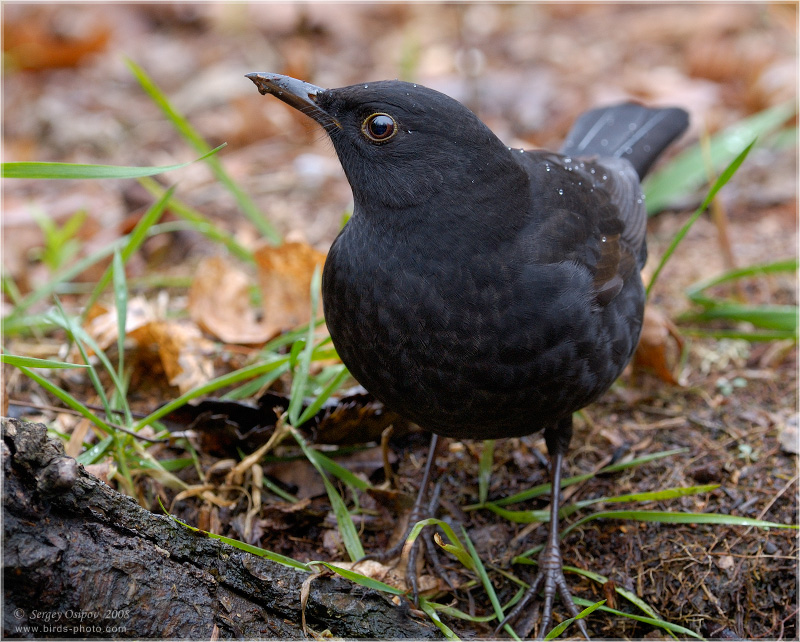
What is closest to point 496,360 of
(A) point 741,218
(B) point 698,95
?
(A) point 741,218

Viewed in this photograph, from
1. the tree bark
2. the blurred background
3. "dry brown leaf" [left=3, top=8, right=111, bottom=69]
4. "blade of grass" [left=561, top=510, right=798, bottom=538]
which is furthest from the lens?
"dry brown leaf" [left=3, top=8, right=111, bottom=69]

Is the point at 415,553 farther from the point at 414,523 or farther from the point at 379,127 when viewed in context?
the point at 379,127

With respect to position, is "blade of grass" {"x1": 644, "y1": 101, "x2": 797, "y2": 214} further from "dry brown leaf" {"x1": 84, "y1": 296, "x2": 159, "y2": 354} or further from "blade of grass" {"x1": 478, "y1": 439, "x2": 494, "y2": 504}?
"dry brown leaf" {"x1": 84, "y1": 296, "x2": 159, "y2": 354}

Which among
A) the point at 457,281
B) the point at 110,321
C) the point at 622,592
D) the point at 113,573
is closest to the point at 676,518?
the point at 622,592

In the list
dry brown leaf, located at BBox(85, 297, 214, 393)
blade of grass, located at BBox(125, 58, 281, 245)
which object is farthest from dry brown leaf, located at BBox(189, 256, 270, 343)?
blade of grass, located at BBox(125, 58, 281, 245)

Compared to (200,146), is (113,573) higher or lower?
lower

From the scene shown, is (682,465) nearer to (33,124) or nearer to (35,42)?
(33,124)
